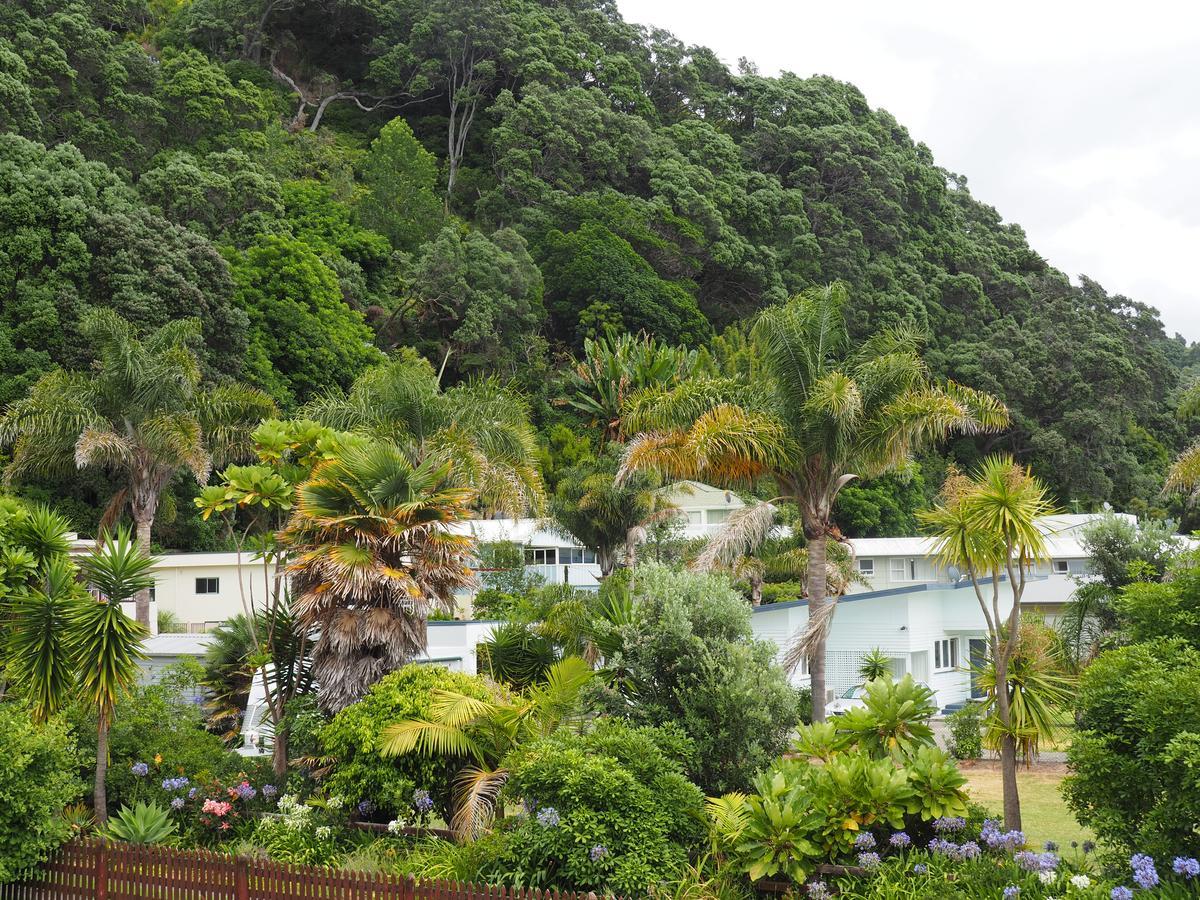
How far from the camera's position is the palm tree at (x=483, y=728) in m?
12.9

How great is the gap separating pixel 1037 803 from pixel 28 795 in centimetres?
1403

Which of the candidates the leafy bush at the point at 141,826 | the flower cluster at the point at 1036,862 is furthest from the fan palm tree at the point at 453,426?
the flower cluster at the point at 1036,862

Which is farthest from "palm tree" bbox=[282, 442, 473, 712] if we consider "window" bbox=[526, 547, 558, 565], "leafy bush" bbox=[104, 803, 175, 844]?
"window" bbox=[526, 547, 558, 565]

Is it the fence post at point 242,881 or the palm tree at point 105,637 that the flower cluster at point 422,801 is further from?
the palm tree at point 105,637

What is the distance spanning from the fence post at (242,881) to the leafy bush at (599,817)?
225 centimetres

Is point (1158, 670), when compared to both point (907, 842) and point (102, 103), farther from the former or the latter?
point (102, 103)

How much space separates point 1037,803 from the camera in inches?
684

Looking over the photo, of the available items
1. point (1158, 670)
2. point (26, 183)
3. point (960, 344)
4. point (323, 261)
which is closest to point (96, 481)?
point (26, 183)

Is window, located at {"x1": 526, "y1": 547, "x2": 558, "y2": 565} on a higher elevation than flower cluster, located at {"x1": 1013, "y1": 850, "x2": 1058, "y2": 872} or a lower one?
higher

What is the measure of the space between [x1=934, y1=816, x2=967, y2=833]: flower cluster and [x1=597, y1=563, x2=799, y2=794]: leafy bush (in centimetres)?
270

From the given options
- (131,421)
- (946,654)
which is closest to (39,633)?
(131,421)

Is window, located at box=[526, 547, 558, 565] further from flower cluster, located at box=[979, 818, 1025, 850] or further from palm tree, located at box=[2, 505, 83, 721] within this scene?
flower cluster, located at box=[979, 818, 1025, 850]

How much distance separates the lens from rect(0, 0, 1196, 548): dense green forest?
40531 millimetres

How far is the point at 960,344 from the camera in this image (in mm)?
73438
